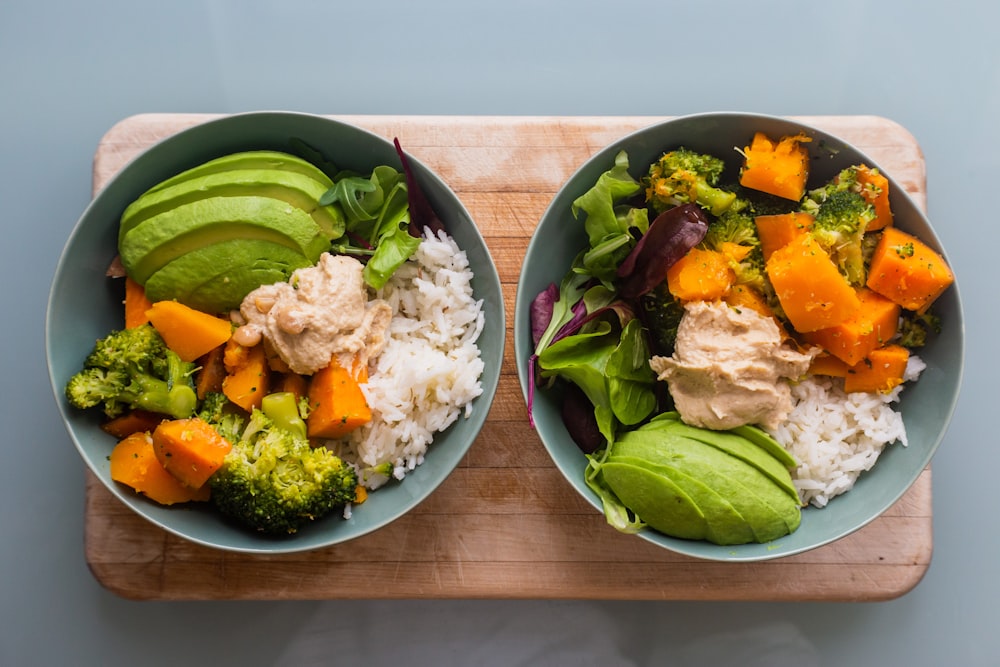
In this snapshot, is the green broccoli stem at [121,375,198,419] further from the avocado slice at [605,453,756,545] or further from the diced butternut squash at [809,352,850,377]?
the diced butternut squash at [809,352,850,377]

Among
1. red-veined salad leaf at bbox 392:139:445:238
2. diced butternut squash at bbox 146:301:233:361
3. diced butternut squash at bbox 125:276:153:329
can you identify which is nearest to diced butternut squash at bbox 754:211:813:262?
red-veined salad leaf at bbox 392:139:445:238

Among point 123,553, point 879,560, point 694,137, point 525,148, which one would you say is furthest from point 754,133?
point 123,553

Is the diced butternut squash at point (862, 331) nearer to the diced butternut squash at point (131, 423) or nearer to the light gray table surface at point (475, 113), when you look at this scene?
the light gray table surface at point (475, 113)

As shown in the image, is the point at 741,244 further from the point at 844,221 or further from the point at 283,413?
the point at 283,413

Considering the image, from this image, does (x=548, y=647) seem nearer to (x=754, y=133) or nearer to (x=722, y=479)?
(x=722, y=479)

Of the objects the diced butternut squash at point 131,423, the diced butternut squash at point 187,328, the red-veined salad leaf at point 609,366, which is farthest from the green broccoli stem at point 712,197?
the diced butternut squash at point 131,423

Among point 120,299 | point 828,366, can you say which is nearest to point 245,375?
point 120,299
